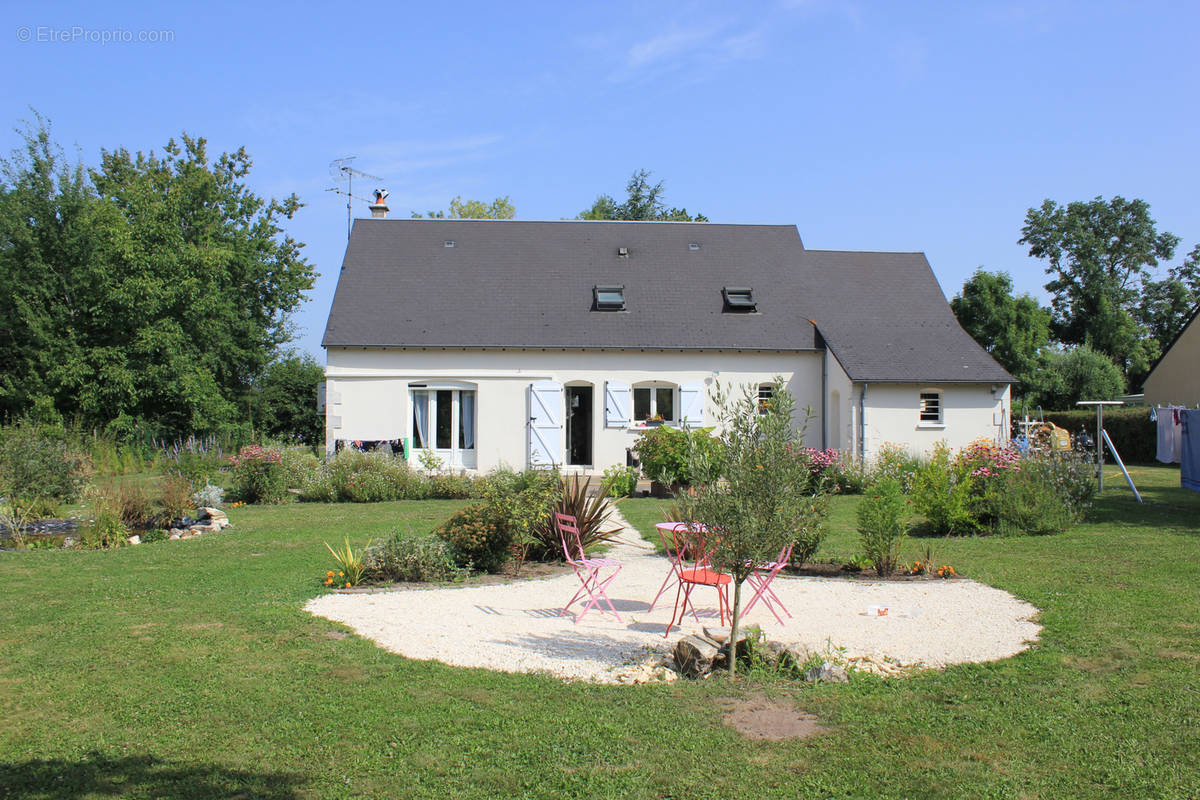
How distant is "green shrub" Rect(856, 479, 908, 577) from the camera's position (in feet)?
29.5

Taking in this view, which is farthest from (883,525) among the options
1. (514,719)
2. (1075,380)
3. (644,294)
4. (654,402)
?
(1075,380)

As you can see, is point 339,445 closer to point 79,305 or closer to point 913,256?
point 79,305

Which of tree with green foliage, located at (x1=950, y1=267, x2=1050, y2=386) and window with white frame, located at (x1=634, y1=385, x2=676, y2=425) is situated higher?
tree with green foliage, located at (x1=950, y1=267, x2=1050, y2=386)

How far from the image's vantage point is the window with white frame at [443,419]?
68.4ft

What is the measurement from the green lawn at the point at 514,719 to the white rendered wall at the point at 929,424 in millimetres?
12353

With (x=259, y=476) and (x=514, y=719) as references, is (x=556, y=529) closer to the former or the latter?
(x=514, y=719)

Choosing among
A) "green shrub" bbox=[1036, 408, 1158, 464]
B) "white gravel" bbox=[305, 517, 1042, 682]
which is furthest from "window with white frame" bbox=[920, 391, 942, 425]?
"white gravel" bbox=[305, 517, 1042, 682]

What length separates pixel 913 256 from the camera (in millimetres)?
24547

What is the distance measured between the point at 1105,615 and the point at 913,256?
19090mm

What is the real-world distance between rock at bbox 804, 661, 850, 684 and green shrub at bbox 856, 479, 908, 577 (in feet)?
12.3

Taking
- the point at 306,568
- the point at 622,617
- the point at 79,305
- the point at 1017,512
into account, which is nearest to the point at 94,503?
the point at 306,568

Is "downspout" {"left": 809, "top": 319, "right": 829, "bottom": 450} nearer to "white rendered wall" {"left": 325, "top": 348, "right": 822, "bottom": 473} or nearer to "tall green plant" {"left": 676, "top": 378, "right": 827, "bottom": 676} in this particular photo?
"white rendered wall" {"left": 325, "top": 348, "right": 822, "bottom": 473}

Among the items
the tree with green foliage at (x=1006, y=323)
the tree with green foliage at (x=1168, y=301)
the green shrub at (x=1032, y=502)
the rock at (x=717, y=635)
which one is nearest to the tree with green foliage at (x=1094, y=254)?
the tree with green foliage at (x=1168, y=301)

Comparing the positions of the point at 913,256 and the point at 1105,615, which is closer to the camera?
the point at 1105,615
